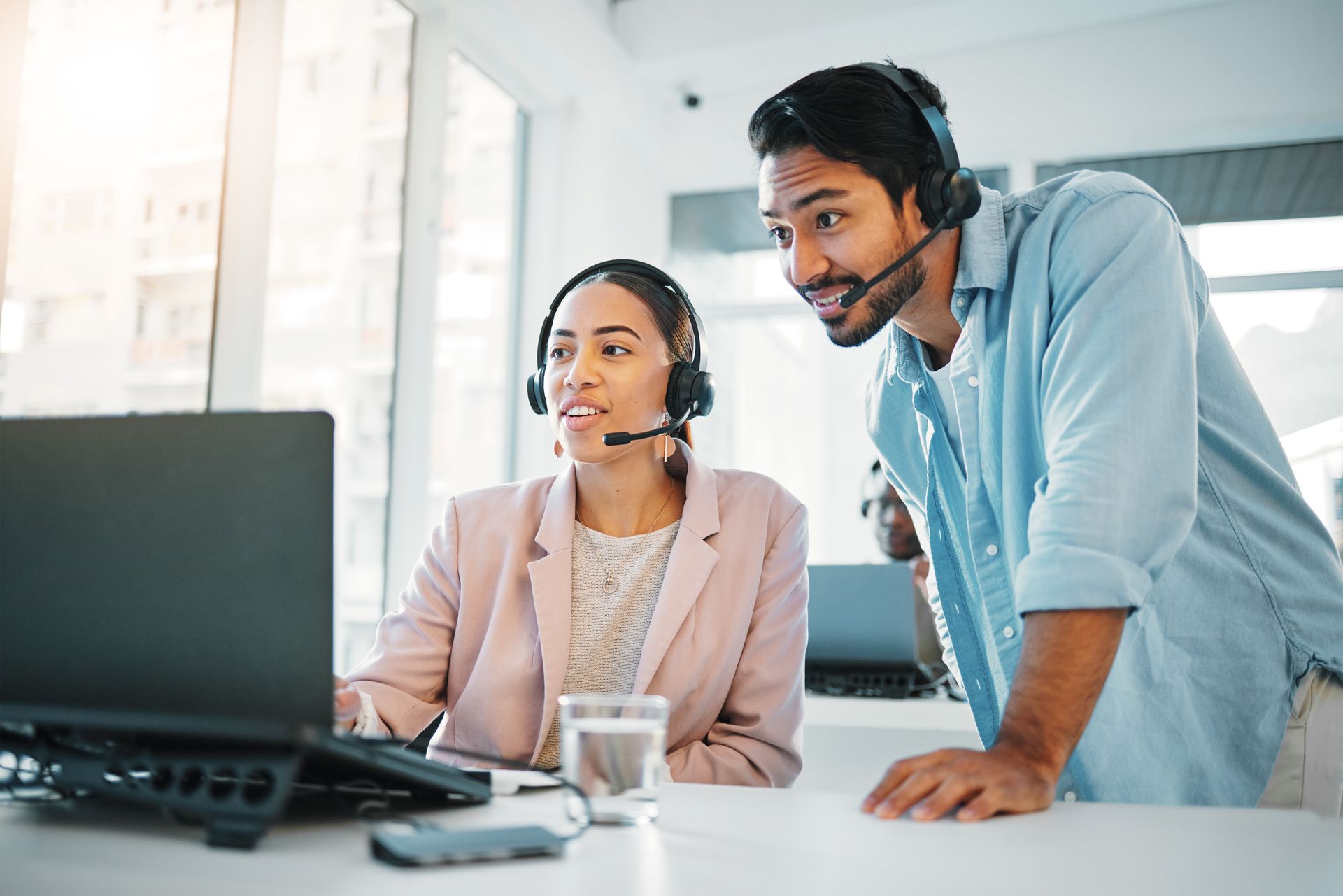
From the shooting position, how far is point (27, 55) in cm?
205

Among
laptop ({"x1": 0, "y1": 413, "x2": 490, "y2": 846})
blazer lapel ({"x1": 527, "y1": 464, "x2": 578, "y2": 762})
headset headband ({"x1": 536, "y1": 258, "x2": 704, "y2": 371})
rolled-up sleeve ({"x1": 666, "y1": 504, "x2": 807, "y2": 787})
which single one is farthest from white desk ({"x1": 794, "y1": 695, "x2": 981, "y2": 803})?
laptop ({"x1": 0, "y1": 413, "x2": 490, "y2": 846})

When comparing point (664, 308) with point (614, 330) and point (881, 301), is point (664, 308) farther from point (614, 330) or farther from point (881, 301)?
point (881, 301)

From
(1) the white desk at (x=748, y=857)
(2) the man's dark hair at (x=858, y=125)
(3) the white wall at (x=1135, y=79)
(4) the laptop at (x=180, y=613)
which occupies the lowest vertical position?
(1) the white desk at (x=748, y=857)

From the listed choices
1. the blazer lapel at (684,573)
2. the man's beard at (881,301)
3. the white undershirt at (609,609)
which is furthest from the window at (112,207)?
the man's beard at (881,301)

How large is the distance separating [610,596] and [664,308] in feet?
1.65

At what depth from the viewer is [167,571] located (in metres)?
0.74

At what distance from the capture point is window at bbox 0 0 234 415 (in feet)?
6.85

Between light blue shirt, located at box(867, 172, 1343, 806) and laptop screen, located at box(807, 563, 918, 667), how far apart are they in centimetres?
68

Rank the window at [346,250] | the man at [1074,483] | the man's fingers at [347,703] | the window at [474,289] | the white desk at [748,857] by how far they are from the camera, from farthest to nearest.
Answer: the window at [474,289], the window at [346,250], the man's fingers at [347,703], the man at [1074,483], the white desk at [748,857]

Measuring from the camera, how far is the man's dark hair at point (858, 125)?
136cm

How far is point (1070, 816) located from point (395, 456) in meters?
2.87

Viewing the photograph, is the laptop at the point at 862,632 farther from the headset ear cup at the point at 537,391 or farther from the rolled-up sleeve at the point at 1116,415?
the rolled-up sleeve at the point at 1116,415

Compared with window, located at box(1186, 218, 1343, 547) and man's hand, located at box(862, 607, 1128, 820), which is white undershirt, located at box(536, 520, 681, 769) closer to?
man's hand, located at box(862, 607, 1128, 820)

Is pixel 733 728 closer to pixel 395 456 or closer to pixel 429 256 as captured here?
pixel 395 456
